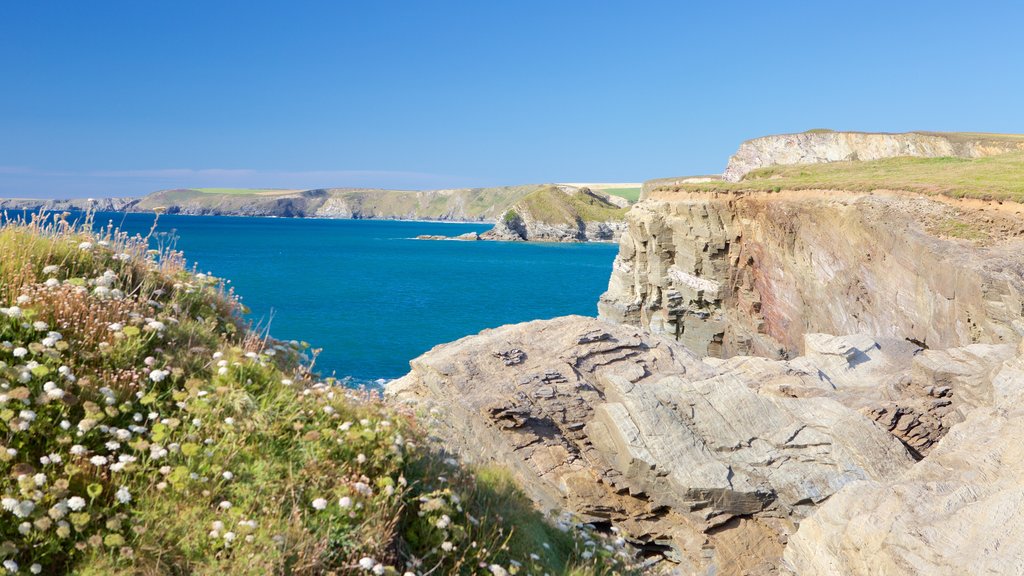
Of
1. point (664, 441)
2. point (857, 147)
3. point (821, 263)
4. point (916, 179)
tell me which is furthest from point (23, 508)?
point (857, 147)

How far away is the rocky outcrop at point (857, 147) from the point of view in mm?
79562

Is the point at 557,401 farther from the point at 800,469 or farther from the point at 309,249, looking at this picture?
the point at 309,249

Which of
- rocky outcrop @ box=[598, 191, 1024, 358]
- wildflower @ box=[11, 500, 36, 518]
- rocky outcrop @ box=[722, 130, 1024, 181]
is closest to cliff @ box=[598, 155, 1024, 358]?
rocky outcrop @ box=[598, 191, 1024, 358]

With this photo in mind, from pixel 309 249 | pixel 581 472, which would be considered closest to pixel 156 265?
pixel 581 472

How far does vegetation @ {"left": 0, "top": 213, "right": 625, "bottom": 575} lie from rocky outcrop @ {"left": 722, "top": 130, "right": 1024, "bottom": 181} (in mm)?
74879

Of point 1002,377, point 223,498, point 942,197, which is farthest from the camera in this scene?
point 942,197

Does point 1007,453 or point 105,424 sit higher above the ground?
point 105,424

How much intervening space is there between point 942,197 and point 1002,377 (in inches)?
764

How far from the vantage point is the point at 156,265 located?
984cm

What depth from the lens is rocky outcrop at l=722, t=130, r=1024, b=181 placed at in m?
79.6

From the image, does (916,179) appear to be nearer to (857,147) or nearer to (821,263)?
(821,263)

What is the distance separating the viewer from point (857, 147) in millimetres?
93062

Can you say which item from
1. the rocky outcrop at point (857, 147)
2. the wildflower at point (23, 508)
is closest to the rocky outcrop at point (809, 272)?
the wildflower at point (23, 508)

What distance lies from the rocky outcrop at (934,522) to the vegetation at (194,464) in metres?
2.77
